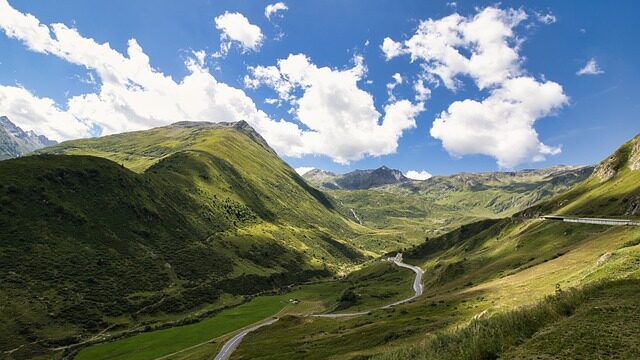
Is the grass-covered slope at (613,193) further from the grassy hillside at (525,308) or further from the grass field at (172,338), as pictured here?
the grass field at (172,338)

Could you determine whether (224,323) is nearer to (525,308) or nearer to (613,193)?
(525,308)

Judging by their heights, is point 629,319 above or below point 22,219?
below

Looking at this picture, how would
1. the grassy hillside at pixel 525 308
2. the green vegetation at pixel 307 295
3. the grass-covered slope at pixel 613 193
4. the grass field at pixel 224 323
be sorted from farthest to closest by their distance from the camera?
the grass-covered slope at pixel 613 193
the grass field at pixel 224 323
the green vegetation at pixel 307 295
the grassy hillside at pixel 525 308

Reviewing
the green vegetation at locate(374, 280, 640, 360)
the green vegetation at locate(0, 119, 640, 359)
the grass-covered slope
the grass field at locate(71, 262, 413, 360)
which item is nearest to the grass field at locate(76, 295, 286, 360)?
the grass field at locate(71, 262, 413, 360)

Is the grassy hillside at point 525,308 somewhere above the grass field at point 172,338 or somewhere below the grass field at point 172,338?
above

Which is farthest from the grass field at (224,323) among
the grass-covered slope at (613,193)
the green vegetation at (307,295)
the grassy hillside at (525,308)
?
the grass-covered slope at (613,193)

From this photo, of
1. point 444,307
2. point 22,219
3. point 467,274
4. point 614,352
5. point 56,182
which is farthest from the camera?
point 56,182

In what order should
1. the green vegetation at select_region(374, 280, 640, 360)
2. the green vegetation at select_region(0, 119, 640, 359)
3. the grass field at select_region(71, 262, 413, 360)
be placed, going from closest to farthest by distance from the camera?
1. the green vegetation at select_region(374, 280, 640, 360)
2. the green vegetation at select_region(0, 119, 640, 359)
3. the grass field at select_region(71, 262, 413, 360)

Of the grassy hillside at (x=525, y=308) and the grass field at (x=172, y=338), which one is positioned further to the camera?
the grass field at (x=172, y=338)

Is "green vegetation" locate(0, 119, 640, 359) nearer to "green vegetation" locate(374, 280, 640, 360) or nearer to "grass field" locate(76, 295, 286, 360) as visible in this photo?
"green vegetation" locate(374, 280, 640, 360)

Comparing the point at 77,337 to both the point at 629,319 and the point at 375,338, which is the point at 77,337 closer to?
the point at 375,338

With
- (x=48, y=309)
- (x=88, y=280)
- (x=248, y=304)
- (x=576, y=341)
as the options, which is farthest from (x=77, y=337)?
(x=576, y=341)

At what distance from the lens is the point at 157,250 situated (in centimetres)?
19725

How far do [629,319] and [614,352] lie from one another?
162 inches
